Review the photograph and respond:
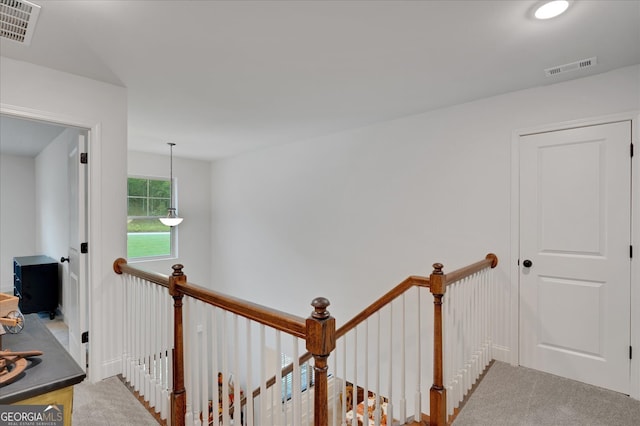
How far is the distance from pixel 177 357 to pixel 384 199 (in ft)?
8.60

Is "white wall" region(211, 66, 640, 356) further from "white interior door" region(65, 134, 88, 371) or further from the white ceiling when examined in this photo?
"white interior door" region(65, 134, 88, 371)

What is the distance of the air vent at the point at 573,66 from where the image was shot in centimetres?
227

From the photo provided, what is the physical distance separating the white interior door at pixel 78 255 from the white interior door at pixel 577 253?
11.7 feet

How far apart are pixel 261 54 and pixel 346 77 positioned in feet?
2.25

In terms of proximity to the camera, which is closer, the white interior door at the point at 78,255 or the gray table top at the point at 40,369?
the gray table top at the point at 40,369

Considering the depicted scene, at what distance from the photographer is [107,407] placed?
2.21 metres

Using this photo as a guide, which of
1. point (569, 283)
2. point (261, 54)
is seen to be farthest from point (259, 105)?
point (569, 283)

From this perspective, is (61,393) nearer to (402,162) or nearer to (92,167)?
(92,167)

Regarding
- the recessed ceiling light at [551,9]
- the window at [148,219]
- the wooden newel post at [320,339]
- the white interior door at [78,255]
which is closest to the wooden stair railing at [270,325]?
the wooden newel post at [320,339]

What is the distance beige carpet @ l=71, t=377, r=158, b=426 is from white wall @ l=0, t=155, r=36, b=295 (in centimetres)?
464

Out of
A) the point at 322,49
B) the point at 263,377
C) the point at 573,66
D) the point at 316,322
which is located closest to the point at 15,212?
the point at 322,49

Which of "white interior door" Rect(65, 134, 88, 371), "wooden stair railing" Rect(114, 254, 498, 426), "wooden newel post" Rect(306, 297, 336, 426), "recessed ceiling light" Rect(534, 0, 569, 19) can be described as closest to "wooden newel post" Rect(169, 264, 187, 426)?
"wooden stair railing" Rect(114, 254, 498, 426)

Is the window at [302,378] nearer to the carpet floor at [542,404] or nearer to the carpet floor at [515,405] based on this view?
the carpet floor at [515,405]

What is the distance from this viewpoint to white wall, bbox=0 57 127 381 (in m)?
2.40
